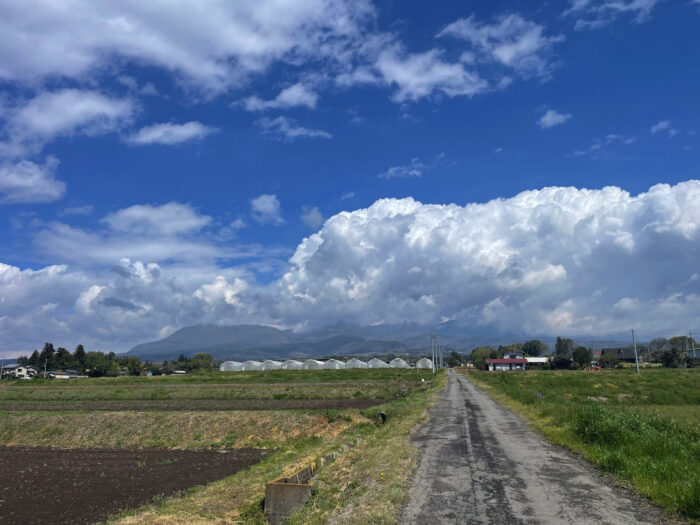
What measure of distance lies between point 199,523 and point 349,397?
4454 cm

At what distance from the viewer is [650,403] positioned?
50.0 meters

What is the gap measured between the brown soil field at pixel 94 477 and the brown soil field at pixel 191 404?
678 inches

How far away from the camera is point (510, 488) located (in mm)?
12805

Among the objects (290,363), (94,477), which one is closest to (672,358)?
(290,363)

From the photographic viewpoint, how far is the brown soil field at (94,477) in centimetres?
1653

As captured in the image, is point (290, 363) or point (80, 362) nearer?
point (290, 363)

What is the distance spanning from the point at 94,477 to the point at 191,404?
30317mm

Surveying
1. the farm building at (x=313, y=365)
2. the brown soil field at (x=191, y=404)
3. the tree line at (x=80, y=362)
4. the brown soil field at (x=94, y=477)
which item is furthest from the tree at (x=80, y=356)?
the brown soil field at (x=94, y=477)

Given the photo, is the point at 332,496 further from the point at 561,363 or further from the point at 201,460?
the point at 561,363

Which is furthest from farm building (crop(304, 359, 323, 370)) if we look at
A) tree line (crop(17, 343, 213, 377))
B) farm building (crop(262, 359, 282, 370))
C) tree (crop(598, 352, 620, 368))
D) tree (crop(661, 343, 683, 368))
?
tree (crop(661, 343, 683, 368))

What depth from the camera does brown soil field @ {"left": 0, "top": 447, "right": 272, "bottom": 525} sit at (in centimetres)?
1653

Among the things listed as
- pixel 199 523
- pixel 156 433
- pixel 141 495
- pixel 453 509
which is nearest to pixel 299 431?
pixel 156 433

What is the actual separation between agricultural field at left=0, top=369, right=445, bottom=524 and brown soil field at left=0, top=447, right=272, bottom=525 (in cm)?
6

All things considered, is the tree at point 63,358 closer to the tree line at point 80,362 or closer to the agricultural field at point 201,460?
the tree line at point 80,362
